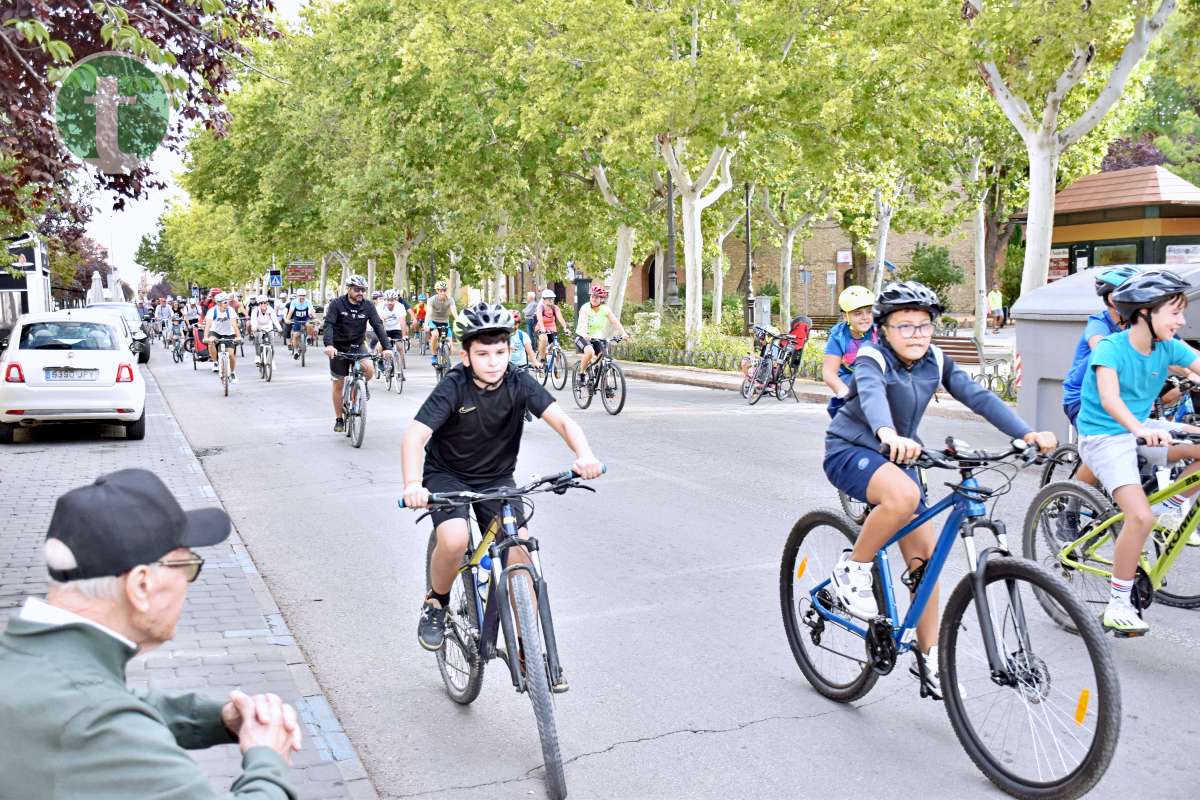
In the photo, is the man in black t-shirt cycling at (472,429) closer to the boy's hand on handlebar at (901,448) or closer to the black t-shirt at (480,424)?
the black t-shirt at (480,424)

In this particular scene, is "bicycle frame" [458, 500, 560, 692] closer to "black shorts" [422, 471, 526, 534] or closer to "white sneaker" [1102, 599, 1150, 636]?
"black shorts" [422, 471, 526, 534]

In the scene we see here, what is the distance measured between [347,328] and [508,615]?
1013cm

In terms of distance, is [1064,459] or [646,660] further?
[1064,459]

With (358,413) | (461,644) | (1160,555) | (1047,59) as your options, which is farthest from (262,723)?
(1047,59)

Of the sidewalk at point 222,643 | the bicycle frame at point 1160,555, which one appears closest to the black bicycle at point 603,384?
the sidewalk at point 222,643

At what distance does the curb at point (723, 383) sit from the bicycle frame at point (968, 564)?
11571 mm

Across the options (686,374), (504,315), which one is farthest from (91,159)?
(686,374)

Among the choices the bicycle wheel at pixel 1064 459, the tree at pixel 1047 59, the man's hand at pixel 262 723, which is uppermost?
the tree at pixel 1047 59

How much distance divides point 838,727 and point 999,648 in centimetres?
97

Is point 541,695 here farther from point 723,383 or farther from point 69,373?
point 723,383

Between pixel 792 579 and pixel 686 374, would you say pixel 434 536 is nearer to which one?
pixel 792 579

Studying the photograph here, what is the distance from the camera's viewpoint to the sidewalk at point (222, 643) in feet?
14.1

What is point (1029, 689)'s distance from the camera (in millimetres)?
4066

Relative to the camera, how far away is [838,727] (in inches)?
190
